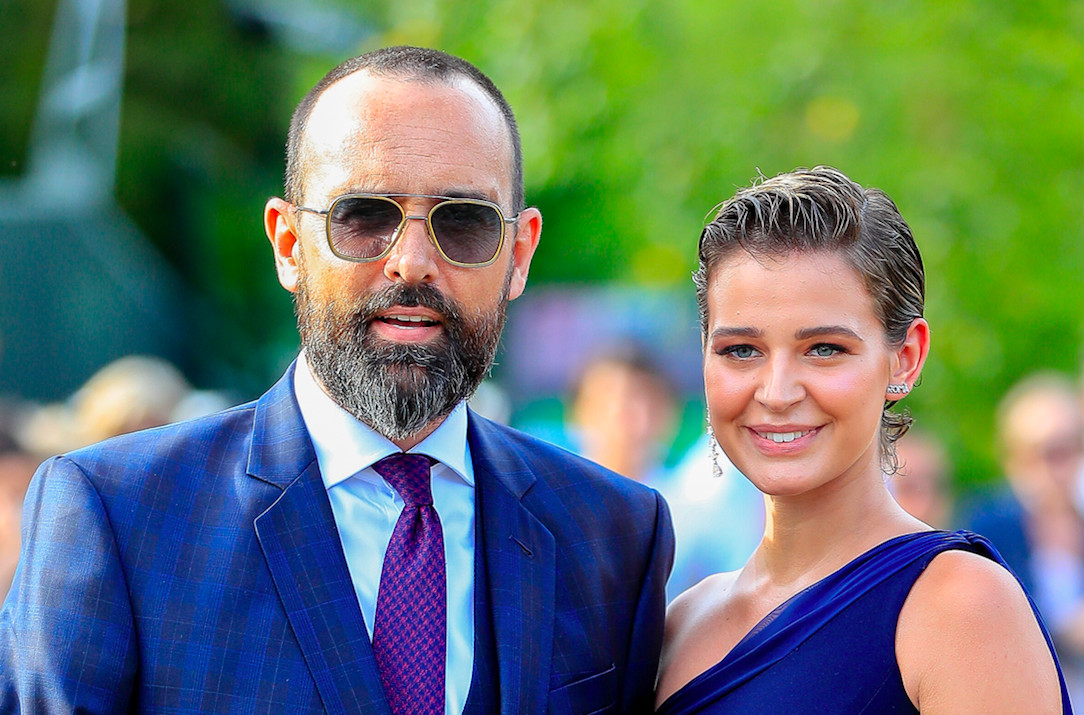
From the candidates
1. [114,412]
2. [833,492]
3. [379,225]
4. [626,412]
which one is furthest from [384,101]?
[114,412]

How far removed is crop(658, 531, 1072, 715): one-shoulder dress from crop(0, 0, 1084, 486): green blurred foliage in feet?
15.4

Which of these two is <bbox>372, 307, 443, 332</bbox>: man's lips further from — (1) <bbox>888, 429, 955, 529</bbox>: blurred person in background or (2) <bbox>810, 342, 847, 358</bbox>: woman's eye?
(1) <bbox>888, 429, 955, 529</bbox>: blurred person in background

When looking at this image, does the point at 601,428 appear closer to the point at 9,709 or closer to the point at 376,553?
the point at 376,553

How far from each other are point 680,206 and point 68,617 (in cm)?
575

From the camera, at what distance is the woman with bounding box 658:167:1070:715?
2377mm

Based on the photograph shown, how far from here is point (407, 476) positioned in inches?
99.8

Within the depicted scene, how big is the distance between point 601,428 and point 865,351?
130 inches

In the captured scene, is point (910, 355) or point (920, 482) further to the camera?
point (920, 482)

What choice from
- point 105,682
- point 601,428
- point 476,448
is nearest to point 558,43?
point 601,428

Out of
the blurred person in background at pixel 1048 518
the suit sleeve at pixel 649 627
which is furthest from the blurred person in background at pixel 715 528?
the suit sleeve at pixel 649 627

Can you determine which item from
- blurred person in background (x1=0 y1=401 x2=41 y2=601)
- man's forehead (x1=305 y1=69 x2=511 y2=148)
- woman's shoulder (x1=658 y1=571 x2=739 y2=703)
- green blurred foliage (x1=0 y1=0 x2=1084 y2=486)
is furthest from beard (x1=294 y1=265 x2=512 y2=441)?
green blurred foliage (x1=0 y1=0 x2=1084 y2=486)

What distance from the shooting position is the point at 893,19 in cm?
711

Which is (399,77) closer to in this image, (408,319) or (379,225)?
(379,225)

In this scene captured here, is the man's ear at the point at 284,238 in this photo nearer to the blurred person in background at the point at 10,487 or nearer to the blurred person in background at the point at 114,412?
the blurred person in background at the point at 10,487
